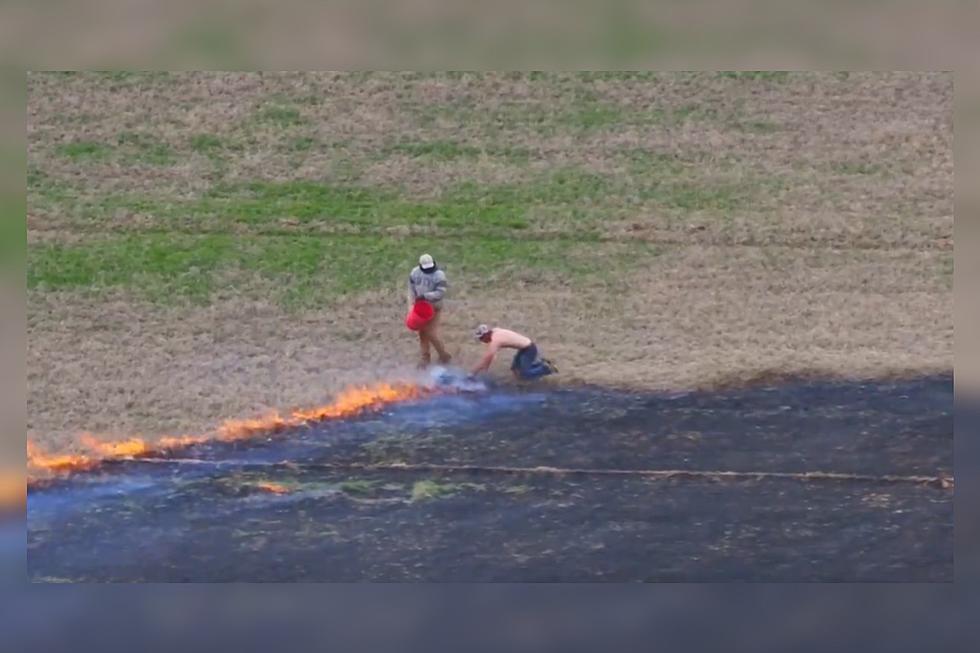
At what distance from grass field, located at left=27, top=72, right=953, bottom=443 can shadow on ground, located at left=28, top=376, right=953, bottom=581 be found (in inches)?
11.9

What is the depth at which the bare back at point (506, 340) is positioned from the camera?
7.75 m

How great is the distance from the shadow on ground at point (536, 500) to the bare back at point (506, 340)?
0.29 m

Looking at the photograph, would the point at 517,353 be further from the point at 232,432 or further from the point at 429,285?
the point at 232,432

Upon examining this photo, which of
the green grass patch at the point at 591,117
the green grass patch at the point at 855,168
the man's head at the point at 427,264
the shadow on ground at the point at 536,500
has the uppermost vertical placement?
the green grass patch at the point at 591,117

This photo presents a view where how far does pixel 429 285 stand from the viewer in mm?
7750

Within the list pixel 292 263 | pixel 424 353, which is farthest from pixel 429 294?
→ pixel 292 263

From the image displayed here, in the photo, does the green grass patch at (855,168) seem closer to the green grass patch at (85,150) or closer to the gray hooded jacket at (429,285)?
the gray hooded jacket at (429,285)

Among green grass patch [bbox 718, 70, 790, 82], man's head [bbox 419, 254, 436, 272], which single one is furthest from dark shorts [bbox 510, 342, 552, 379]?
green grass patch [bbox 718, 70, 790, 82]

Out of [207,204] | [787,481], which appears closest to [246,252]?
[207,204]

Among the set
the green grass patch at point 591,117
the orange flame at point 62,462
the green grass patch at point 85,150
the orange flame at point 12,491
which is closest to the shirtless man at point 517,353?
the green grass patch at point 591,117

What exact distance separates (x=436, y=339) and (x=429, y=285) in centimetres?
32

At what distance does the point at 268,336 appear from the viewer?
7.81 m

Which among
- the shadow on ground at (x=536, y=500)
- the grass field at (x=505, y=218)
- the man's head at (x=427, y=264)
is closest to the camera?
the shadow on ground at (x=536, y=500)

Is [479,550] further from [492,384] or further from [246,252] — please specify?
[246,252]
